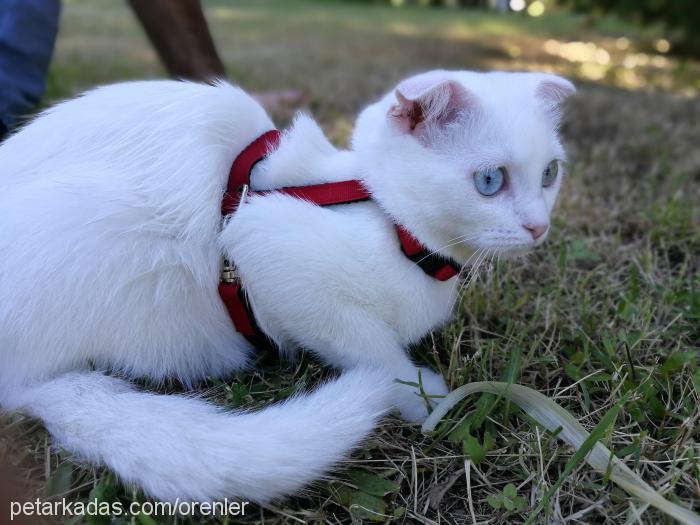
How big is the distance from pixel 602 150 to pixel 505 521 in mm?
2075

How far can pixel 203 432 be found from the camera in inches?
36.9

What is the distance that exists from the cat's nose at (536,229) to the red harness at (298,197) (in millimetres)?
179

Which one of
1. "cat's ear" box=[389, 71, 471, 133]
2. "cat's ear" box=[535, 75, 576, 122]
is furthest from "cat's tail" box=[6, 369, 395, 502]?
"cat's ear" box=[535, 75, 576, 122]

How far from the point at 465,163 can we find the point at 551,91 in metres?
0.31

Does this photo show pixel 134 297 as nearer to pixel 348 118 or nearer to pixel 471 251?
pixel 471 251

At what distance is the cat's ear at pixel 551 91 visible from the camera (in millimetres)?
1183

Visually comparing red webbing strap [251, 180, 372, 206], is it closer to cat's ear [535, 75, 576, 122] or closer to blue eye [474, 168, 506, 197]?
blue eye [474, 168, 506, 197]

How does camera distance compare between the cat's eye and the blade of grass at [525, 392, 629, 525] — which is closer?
the blade of grass at [525, 392, 629, 525]

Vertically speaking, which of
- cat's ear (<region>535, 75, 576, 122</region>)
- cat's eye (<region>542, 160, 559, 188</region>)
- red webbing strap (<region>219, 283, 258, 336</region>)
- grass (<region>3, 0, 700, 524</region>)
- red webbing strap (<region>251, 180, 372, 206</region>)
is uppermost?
cat's ear (<region>535, 75, 576, 122</region>)

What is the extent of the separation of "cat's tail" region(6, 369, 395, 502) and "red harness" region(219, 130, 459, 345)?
0.71 feet

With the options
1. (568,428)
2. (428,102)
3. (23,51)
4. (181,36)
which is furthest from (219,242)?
(181,36)

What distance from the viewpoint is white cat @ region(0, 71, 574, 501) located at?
3.35 ft

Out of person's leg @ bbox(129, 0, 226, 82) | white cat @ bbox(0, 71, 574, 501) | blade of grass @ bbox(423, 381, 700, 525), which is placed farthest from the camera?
person's leg @ bbox(129, 0, 226, 82)

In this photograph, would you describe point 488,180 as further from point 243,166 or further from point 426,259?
point 243,166
